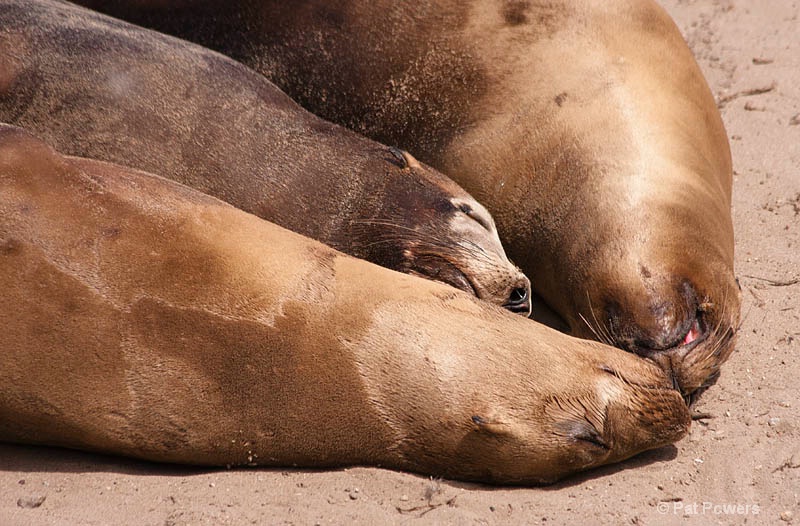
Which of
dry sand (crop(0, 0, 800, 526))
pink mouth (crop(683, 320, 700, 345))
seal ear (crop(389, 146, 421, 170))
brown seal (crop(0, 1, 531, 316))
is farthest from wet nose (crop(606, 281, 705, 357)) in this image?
seal ear (crop(389, 146, 421, 170))

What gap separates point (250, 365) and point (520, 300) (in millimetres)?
1404

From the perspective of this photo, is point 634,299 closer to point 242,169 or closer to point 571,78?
point 571,78

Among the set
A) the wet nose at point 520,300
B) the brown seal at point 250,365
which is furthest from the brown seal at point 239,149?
the brown seal at point 250,365

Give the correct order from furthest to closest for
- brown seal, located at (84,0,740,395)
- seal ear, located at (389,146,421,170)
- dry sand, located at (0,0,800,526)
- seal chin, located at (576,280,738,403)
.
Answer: seal ear, located at (389,146,421,170) → brown seal, located at (84,0,740,395) → seal chin, located at (576,280,738,403) → dry sand, located at (0,0,800,526)

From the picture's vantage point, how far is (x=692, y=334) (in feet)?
14.6

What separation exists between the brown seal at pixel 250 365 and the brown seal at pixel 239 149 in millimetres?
628

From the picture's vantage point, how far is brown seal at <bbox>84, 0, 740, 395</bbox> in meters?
4.56

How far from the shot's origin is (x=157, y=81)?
4.88 metres

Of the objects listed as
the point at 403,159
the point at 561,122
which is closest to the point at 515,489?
the point at 403,159

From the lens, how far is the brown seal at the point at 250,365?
12.4 ft

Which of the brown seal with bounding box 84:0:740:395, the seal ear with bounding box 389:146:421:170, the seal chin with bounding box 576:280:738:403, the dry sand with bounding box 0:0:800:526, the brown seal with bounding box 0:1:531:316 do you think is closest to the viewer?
the dry sand with bounding box 0:0:800:526

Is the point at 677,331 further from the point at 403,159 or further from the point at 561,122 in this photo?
the point at 403,159

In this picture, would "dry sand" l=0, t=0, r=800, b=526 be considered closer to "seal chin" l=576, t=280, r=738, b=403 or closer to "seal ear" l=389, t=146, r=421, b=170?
"seal chin" l=576, t=280, r=738, b=403

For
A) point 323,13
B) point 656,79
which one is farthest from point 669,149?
point 323,13
